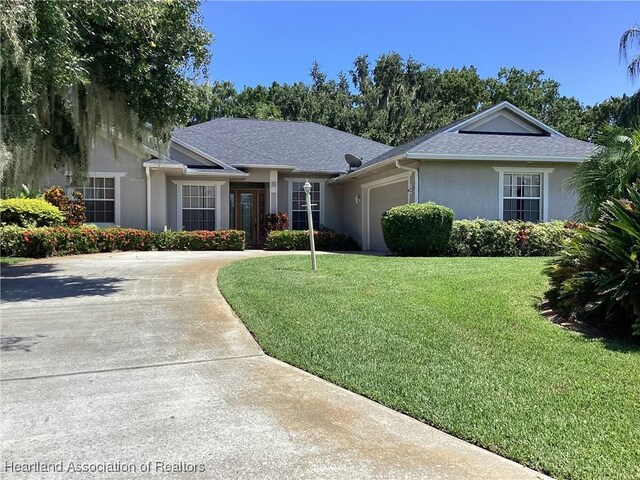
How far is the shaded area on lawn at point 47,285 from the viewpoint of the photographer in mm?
8500

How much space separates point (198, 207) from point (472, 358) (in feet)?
51.4

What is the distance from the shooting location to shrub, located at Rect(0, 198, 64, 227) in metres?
14.9

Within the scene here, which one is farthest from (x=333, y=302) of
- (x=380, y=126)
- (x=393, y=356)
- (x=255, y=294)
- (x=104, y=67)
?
(x=380, y=126)

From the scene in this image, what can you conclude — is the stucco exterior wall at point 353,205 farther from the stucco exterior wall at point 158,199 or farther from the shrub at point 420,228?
the stucco exterior wall at point 158,199

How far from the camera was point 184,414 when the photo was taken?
391 cm

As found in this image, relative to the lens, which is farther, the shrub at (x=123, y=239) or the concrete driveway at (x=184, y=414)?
the shrub at (x=123, y=239)

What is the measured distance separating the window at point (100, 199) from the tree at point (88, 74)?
5791mm

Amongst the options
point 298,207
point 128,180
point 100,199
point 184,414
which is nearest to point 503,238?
point 298,207

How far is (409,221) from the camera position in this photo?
1425cm

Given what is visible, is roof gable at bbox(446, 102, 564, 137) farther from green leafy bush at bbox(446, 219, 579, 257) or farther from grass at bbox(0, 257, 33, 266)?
grass at bbox(0, 257, 33, 266)

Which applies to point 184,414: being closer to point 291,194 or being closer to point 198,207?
point 198,207

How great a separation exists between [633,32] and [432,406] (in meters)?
21.2

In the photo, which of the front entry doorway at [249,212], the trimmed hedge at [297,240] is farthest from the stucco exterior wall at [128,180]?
the trimmed hedge at [297,240]

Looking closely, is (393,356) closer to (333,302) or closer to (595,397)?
(595,397)
